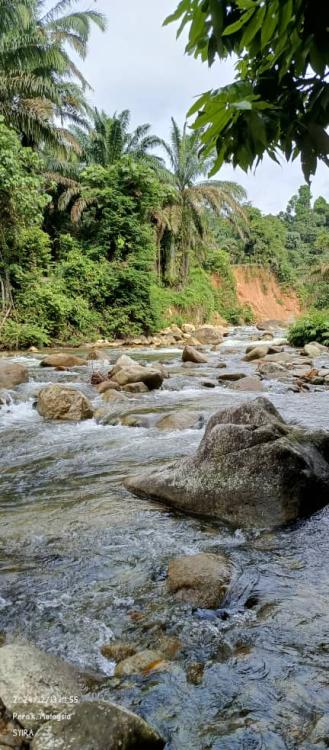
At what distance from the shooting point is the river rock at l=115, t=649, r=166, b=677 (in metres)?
2.14

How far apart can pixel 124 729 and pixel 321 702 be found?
0.78 m

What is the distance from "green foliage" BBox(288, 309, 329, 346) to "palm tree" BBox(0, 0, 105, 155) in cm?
1122

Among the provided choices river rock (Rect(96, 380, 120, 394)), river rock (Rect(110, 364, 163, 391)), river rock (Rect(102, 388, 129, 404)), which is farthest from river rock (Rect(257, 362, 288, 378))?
river rock (Rect(102, 388, 129, 404))

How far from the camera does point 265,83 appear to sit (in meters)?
1.66

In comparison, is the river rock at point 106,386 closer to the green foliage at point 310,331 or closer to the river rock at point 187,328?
the green foliage at point 310,331

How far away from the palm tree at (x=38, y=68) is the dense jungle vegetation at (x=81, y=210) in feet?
0.13

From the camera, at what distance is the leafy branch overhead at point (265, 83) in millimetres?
1342

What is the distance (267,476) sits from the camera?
3822 millimetres

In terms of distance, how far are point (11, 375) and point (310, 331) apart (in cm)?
1251

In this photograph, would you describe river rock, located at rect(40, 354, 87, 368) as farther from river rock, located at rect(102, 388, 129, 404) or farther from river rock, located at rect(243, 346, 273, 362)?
river rock, located at rect(243, 346, 273, 362)

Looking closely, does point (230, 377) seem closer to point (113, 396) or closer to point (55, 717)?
point (113, 396)

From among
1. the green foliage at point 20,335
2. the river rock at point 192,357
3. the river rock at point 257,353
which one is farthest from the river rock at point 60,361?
the river rock at point 257,353

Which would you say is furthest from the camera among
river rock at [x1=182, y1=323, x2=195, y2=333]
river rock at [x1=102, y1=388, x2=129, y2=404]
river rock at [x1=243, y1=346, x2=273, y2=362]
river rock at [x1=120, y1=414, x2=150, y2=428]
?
river rock at [x1=182, y1=323, x2=195, y2=333]

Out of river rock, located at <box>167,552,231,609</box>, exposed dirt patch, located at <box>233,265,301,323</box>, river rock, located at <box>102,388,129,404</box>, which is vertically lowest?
river rock, located at <box>167,552,231,609</box>
